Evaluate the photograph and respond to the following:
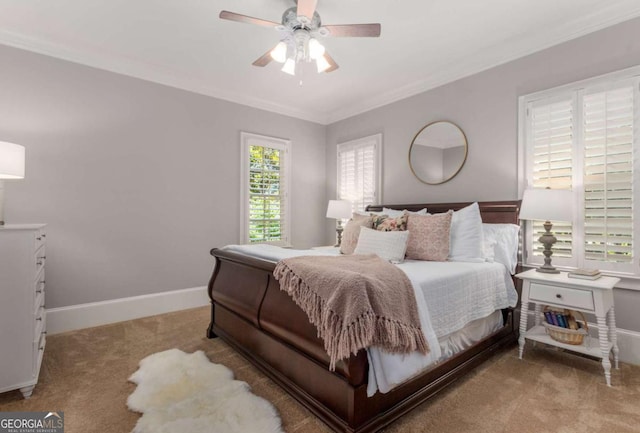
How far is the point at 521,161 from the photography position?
294 centimetres

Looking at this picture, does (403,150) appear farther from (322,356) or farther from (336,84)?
(322,356)

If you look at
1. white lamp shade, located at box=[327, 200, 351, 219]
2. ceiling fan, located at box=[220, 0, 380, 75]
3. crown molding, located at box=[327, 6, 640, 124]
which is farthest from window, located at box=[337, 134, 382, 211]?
ceiling fan, located at box=[220, 0, 380, 75]

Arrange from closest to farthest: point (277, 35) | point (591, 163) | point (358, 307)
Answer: point (358, 307)
point (591, 163)
point (277, 35)

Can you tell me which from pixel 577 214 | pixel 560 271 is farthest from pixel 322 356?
pixel 577 214

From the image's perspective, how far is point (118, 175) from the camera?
337cm

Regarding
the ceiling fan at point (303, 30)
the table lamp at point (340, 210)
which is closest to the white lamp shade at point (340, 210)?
the table lamp at point (340, 210)

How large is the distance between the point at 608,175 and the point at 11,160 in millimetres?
4271

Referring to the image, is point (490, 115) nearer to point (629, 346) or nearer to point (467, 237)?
point (467, 237)

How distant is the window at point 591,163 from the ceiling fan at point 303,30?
1.78 m

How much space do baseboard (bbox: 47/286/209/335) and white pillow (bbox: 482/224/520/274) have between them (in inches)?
126

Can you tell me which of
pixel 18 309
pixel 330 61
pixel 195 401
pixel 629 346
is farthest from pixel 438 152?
pixel 18 309

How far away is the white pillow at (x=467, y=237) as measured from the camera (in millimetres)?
2625

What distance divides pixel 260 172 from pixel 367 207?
1563 millimetres

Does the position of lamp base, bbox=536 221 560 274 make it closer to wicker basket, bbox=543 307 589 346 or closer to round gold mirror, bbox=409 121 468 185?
wicker basket, bbox=543 307 589 346
